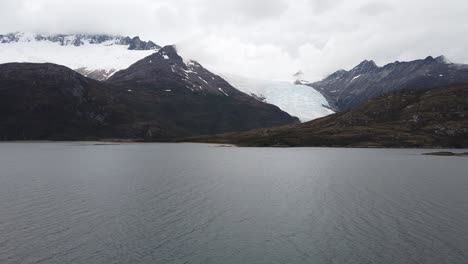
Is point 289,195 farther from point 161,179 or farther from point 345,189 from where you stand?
point 161,179

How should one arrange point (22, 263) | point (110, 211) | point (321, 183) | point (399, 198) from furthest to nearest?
point (321, 183)
point (399, 198)
point (110, 211)
point (22, 263)

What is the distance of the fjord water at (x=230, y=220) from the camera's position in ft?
119

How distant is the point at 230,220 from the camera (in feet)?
159

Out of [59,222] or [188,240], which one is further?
[59,222]

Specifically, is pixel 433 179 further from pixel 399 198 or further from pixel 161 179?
pixel 161 179

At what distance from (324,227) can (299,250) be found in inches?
355

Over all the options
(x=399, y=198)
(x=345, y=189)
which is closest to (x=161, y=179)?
(x=345, y=189)

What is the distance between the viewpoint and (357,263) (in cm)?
3394

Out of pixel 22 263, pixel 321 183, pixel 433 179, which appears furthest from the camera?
pixel 433 179

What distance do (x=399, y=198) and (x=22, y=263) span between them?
51164 millimetres

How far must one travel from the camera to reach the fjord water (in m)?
36.1

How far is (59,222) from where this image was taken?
45938mm

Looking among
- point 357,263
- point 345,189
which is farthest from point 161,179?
point 357,263

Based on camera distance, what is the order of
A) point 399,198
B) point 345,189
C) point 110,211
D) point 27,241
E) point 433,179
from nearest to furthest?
point 27,241
point 110,211
point 399,198
point 345,189
point 433,179
